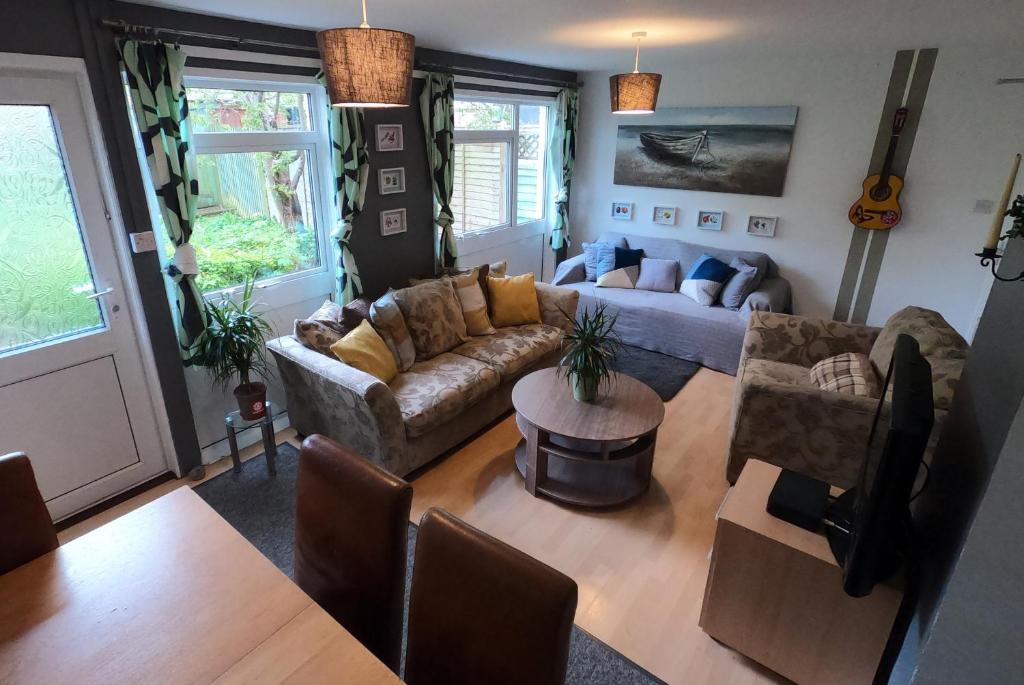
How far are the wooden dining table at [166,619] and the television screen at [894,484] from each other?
1162 millimetres

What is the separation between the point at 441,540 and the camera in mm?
1169

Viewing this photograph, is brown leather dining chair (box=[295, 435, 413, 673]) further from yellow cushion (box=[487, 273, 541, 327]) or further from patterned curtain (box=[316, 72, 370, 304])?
yellow cushion (box=[487, 273, 541, 327])

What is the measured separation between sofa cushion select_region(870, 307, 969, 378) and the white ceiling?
149 centimetres

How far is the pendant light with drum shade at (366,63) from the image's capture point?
1516 millimetres

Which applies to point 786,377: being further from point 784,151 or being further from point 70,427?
point 70,427

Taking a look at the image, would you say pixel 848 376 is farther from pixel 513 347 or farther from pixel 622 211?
pixel 622 211

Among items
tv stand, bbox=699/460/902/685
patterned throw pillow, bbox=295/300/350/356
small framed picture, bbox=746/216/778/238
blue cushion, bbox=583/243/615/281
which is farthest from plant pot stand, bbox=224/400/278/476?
small framed picture, bbox=746/216/778/238

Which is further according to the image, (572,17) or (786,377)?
(786,377)

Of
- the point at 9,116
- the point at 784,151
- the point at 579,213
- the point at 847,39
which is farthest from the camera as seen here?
the point at 579,213

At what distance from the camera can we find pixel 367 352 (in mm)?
2904

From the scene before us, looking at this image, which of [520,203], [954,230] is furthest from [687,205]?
[954,230]

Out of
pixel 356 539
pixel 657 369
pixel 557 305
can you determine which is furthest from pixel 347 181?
pixel 657 369

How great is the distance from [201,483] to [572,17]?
124 inches

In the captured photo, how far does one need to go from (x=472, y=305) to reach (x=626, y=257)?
6.27ft
